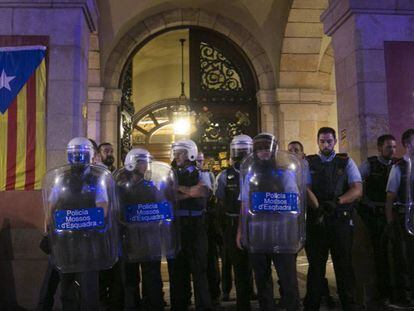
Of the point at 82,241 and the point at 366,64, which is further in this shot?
the point at 366,64

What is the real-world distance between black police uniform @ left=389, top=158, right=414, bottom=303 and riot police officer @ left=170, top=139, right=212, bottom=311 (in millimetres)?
1868

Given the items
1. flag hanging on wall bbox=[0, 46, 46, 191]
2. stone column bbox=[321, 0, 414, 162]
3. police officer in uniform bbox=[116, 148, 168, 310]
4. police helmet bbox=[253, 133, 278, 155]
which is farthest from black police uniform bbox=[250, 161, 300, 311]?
flag hanging on wall bbox=[0, 46, 46, 191]

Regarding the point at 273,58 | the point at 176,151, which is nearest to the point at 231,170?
the point at 176,151

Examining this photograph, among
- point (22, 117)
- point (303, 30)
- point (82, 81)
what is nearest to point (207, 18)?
point (303, 30)

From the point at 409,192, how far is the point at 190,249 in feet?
6.87

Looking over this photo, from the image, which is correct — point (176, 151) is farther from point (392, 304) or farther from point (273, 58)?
point (273, 58)

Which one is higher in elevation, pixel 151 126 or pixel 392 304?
pixel 151 126

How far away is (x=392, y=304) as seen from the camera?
15.8ft

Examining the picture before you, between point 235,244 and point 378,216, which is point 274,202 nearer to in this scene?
point 235,244

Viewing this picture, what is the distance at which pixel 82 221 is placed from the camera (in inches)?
141

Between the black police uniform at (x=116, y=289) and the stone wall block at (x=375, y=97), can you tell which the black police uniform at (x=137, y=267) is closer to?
the black police uniform at (x=116, y=289)

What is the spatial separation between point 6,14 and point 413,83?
489cm

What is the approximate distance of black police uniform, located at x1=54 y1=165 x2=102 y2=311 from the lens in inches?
142

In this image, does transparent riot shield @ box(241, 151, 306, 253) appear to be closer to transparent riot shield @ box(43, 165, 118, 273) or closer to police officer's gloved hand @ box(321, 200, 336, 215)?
police officer's gloved hand @ box(321, 200, 336, 215)
